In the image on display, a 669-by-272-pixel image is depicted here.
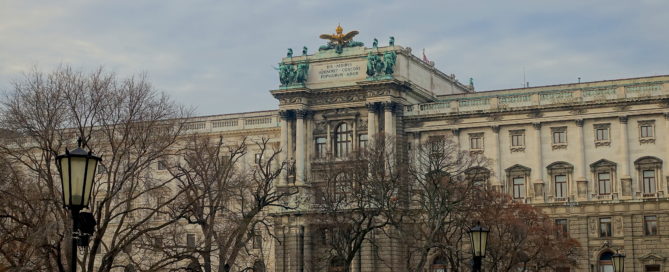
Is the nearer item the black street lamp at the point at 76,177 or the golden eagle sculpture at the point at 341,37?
the black street lamp at the point at 76,177

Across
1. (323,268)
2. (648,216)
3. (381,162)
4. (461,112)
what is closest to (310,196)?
(323,268)

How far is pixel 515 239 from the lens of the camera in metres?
84.1

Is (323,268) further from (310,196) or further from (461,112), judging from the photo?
(461,112)

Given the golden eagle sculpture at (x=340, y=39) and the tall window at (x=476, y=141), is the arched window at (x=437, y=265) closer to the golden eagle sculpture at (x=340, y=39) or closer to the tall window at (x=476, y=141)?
the tall window at (x=476, y=141)

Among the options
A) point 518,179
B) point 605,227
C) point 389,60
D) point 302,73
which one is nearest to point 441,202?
point 605,227

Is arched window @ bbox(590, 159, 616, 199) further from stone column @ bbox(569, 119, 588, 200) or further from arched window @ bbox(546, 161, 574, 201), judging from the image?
arched window @ bbox(546, 161, 574, 201)

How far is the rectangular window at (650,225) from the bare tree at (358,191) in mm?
23082

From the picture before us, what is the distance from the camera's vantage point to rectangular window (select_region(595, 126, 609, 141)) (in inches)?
4031

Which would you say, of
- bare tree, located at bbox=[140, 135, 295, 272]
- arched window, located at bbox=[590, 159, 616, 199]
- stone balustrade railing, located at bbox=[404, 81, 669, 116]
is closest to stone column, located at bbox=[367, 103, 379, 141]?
stone balustrade railing, located at bbox=[404, 81, 669, 116]

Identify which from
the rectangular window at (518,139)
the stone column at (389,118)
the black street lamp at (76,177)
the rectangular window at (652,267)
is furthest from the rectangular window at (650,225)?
the black street lamp at (76,177)

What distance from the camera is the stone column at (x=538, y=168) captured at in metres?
104

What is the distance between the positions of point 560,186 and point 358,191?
28.1m

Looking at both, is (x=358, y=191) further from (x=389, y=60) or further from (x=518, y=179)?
(x=389, y=60)

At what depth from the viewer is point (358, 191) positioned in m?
83.2
